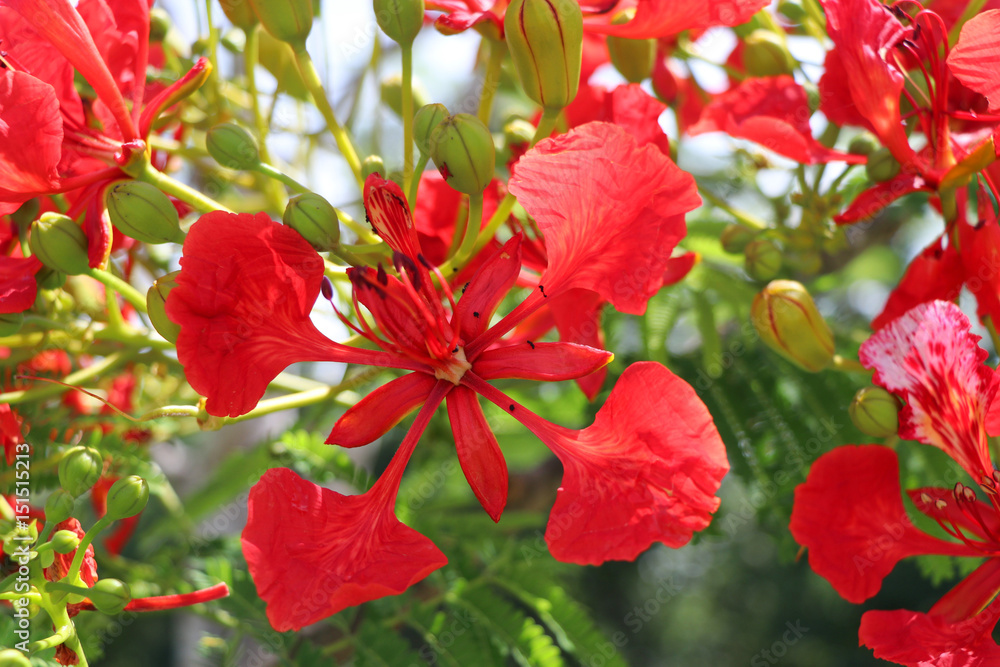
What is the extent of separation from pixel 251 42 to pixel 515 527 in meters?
1.30

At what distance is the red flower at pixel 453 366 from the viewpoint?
47.0 inches

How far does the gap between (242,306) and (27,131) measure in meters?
0.38

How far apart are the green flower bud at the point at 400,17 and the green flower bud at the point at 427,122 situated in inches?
6.3

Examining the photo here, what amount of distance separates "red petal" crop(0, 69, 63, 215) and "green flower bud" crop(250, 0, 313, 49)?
1.12 feet

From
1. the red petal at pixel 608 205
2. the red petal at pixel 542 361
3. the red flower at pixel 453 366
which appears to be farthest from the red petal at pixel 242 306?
the red petal at pixel 608 205

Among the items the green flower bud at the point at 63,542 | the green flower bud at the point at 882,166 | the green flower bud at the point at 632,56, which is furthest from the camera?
the green flower bud at the point at 632,56

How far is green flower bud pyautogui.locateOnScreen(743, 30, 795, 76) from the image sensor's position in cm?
180

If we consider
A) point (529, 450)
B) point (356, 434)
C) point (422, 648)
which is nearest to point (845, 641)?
point (529, 450)

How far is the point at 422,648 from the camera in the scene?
199 centimetres

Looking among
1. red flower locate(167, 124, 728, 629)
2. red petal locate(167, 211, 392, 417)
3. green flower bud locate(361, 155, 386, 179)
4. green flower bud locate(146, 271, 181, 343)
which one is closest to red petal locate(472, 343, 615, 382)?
red flower locate(167, 124, 728, 629)

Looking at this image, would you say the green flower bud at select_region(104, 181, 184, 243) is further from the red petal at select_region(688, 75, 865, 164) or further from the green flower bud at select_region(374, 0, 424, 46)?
the red petal at select_region(688, 75, 865, 164)

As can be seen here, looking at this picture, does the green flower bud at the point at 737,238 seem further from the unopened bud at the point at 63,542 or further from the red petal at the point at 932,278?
the unopened bud at the point at 63,542

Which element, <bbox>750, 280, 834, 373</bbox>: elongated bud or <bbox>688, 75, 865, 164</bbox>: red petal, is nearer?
<bbox>750, 280, 834, 373</bbox>: elongated bud

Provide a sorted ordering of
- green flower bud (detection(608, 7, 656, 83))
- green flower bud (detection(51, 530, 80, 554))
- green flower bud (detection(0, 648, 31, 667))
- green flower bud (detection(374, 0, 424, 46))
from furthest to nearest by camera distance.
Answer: green flower bud (detection(608, 7, 656, 83))
green flower bud (detection(374, 0, 424, 46))
green flower bud (detection(51, 530, 80, 554))
green flower bud (detection(0, 648, 31, 667))
